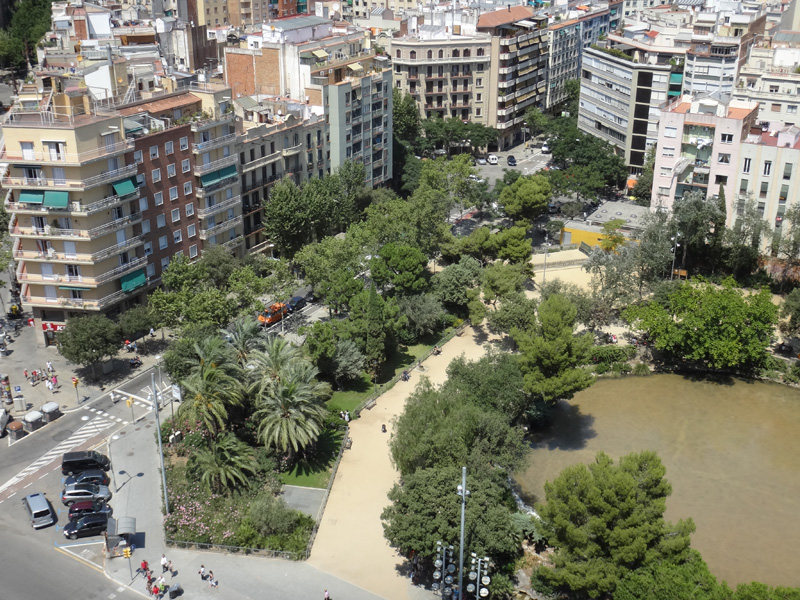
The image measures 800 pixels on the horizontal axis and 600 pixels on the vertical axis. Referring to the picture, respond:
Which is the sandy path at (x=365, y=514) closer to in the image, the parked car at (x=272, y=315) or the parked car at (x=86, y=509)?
the parked car at (x=86, y=509)

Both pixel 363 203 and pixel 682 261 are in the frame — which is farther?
pixel 363 203

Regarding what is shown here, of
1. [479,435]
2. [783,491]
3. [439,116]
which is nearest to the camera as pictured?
[479,435]

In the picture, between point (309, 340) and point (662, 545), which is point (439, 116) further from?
point (662, 545)

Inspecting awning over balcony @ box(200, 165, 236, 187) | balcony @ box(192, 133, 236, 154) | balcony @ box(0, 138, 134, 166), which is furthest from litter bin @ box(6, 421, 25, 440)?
balcony @ box(192, 133, 236, 154)

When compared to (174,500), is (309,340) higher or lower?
higher

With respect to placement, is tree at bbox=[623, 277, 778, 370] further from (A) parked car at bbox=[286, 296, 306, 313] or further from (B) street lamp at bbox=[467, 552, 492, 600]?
(B) street lamp at bbox=[467, 552, 492, 600]

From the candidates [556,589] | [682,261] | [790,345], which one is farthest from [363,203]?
[556,589]
